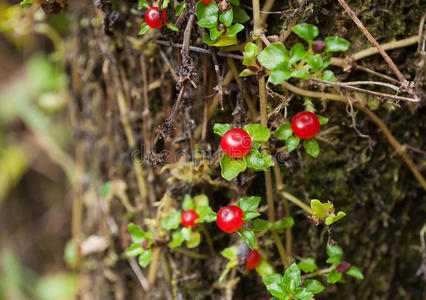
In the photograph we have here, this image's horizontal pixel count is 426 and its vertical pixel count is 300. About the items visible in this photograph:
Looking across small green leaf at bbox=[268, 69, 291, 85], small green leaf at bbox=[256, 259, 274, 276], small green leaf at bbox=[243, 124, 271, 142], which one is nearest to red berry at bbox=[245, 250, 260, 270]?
small green leaf at bbox=[256, 259, 274, 276]

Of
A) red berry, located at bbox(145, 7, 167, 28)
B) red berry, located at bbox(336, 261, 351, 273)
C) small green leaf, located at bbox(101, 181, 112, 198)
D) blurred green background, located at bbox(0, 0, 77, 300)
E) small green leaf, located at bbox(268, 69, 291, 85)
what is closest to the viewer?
small green leaf, located at bbox(268, 69, 291, 85)

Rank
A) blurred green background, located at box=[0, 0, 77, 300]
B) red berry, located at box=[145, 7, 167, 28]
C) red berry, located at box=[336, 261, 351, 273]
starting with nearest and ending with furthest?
1. red berry, located at box=[145, 7, 167, 28]
2. red berry, located at box=[336, 261, 351, 273]
3. blurred green background, located at box=[0, 0, 77, 300]

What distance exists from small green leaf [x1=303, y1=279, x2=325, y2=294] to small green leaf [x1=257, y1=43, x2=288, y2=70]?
1.59ft

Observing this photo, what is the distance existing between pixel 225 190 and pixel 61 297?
1.64 m

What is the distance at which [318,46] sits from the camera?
0.70 meters

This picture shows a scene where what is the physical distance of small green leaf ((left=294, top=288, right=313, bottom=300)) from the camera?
2.39ft

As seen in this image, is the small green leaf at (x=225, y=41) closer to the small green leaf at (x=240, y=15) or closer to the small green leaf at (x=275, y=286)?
the small green leaf at (x=240, y=15)

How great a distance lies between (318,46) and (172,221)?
21.5 inches

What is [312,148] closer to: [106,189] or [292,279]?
[292,279]

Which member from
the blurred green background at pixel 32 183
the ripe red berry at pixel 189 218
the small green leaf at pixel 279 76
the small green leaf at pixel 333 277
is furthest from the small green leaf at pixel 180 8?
the blurred green background at pixel 32 183

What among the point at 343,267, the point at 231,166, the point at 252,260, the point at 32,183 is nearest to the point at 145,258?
the point at 252,260

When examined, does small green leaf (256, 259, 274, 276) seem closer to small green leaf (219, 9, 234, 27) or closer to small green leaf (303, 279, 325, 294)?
small green leaf (303, 279, 325, 294)

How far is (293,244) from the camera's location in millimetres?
960

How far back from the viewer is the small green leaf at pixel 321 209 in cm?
72
